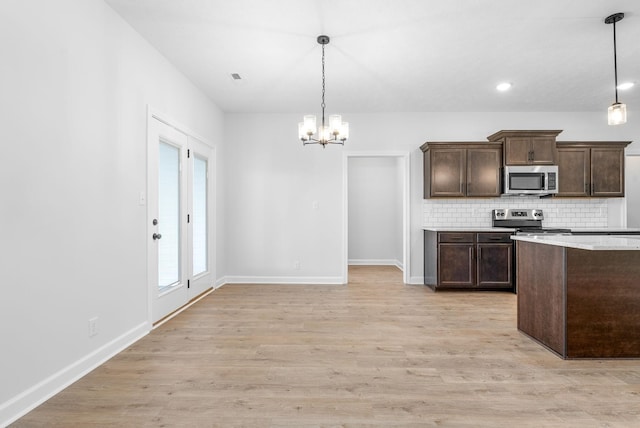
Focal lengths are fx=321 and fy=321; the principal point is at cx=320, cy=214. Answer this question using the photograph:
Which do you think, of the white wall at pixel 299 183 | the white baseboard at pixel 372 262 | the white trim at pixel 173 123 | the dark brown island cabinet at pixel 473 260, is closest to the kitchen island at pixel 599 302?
the dark brown island cabinet at pixel 473 260

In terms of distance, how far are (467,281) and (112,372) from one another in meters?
4.36

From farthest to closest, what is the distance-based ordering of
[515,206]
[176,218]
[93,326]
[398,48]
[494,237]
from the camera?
[515,206]
[494,237]
[176,218]
[398,48]
[93,326]

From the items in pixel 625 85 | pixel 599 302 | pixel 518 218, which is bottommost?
pixel 599 302

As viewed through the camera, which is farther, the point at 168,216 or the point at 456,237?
the point at 456,237

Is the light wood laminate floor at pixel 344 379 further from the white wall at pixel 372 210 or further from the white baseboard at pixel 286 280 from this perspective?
the white wall at pixel 372 210

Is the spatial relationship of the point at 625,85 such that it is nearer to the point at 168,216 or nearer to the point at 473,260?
the point at 473,260

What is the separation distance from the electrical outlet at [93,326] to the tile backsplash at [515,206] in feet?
14.8

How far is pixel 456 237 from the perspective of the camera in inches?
185

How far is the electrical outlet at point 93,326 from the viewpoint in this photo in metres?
2.37

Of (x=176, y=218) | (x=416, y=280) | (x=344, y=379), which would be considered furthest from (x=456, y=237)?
(x=176, y=218)

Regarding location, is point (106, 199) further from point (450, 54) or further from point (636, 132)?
point (636, 132)

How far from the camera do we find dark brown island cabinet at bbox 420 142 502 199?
489cm

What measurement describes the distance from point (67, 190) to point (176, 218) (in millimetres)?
1619

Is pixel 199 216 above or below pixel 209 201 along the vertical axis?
below
